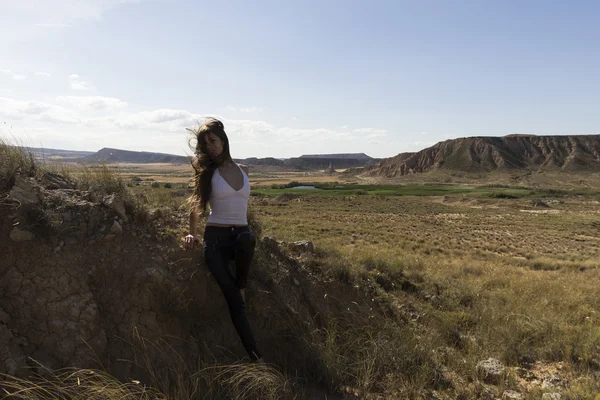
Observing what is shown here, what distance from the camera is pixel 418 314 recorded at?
601 cm

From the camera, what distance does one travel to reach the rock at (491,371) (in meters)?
3.80

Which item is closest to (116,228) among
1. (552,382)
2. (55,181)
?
(55,181)

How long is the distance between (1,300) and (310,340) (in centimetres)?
290

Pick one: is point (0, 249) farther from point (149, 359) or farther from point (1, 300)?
point (149, 359)

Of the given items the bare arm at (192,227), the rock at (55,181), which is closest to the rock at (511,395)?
the bare arm at (192,227)

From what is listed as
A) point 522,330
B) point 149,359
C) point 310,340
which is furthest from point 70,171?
point 522,330

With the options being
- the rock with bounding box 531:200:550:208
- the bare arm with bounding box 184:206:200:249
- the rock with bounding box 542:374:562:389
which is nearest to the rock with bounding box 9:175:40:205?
the bare arm with bounding box 184:206:200:249

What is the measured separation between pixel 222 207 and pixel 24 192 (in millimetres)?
Result: 1962

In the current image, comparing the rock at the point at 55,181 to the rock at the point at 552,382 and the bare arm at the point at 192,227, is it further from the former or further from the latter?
the rock at the point at 552,382

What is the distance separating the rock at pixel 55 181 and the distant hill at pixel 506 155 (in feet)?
405

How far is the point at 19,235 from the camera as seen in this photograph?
10.8ft

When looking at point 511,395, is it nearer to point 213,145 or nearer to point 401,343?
point 401,343

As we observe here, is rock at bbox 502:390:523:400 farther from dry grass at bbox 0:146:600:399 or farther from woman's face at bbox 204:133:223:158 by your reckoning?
woman's face at bbox 204:133:223:158

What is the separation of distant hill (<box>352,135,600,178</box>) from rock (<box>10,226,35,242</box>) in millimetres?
124307
